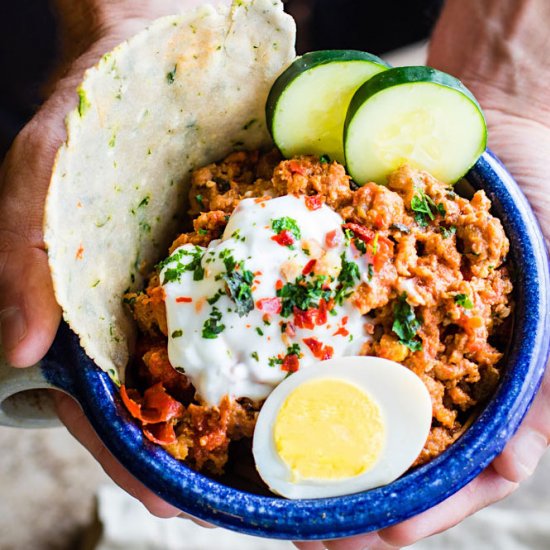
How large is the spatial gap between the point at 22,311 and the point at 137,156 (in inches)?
20.3

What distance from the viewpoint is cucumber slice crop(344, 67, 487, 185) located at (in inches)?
74.3

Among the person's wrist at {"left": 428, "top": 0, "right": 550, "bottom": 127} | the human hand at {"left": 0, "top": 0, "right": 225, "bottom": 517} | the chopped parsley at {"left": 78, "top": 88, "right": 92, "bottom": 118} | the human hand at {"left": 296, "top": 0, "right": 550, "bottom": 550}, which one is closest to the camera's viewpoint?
the chopped parsley at {"left": 78, "top": 88, "right": 92, "bottom": 118}

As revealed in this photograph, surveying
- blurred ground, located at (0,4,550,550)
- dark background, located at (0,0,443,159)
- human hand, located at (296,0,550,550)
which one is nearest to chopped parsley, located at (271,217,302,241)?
human hand, located at (296,0,550,550)

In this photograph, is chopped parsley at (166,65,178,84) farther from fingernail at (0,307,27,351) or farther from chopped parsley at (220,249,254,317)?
fingernail at (0,307,27,351)

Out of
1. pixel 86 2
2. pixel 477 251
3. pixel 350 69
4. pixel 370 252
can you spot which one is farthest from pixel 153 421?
pixel 86 2

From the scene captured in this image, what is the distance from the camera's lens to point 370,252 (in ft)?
6.01

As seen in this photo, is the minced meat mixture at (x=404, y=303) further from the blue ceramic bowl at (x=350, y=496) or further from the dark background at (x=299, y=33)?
the dark background at (x=299, y=33)

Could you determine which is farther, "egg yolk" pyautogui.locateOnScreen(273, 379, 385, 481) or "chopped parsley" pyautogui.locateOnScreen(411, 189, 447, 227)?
"chopped parsley" pyautogui.locateOnScreen(411, 189, 447, 227)

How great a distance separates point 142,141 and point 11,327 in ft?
2.00

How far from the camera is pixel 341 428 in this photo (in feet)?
5.91

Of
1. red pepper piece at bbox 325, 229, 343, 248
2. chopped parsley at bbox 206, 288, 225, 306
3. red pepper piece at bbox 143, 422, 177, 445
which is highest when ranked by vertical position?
red pepper piece at bbox 325, 229, 343, 248

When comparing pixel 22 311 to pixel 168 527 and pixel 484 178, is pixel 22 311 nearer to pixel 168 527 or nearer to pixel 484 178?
pixel 484 178

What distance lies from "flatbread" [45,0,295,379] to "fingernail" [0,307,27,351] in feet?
0.75

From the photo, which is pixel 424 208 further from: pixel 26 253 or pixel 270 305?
pixel 26 253
